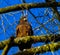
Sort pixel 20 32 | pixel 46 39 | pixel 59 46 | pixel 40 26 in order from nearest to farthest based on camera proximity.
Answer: pixel 59 46 < pixel 46 39 < pixel 40 26 < pixel 20 32

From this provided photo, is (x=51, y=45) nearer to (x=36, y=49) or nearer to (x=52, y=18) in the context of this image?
(x=36, y=49)

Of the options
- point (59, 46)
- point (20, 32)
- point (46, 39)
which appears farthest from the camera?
point (20, 32)

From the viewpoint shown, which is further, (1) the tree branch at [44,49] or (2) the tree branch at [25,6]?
(2) the tree branch at [25,6]

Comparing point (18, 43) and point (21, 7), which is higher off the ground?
point (21, 7)

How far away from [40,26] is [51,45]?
0.52 meters

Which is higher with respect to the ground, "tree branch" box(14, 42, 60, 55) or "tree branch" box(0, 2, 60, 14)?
"tree branch" box(0, 2, 60, 14)

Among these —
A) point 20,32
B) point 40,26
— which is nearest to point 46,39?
point 40,26

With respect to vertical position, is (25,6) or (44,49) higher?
(25,6)

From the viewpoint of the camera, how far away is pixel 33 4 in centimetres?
412

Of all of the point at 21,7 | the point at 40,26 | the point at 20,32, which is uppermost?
the point at 21,7

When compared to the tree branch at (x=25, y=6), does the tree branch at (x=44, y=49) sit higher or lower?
lower

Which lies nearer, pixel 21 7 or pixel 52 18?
pixel 21 7

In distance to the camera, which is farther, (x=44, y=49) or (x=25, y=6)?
(x=25, y=6)

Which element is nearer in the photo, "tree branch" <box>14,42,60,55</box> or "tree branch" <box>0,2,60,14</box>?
"tree branch" <box>14,42,60,55</box>
